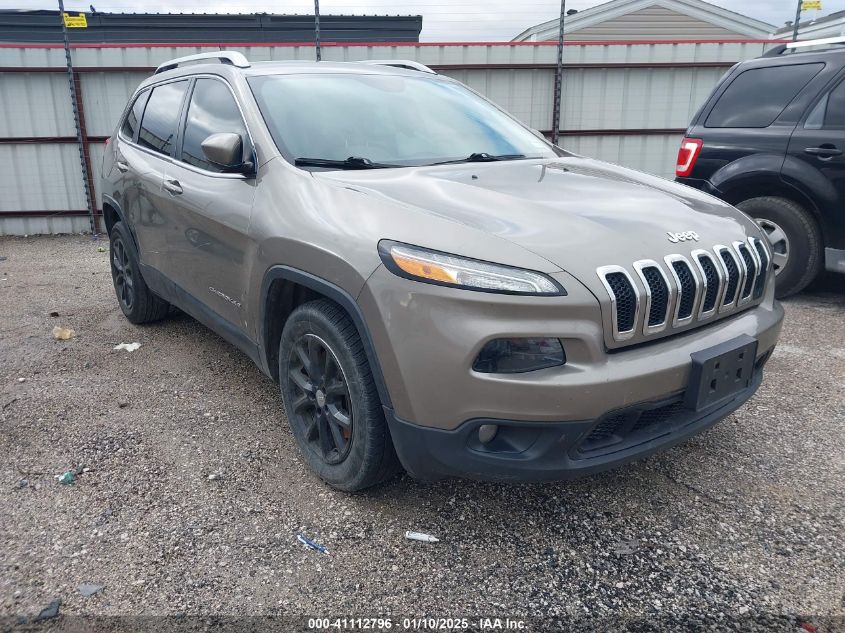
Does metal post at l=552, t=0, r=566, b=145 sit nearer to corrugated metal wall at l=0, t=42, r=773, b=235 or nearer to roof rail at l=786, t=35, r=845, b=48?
→ corrugated metal wall at l=0, t=42, r=773, b=235

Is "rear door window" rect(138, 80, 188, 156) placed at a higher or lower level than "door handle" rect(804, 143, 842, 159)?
higher

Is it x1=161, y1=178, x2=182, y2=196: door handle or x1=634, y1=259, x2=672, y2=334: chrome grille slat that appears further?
x1=161, y1=178, x2=182, y2=196: door handle

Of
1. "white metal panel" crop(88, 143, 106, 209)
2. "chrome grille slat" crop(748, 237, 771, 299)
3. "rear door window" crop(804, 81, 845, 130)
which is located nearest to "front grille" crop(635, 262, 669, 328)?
"chrome grille slat" crop(748, 237, 771, 299)

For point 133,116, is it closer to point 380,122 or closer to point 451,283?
point 380,122

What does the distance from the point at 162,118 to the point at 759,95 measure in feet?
14.9

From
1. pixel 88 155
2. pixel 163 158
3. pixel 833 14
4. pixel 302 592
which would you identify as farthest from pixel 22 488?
pixel 833 14

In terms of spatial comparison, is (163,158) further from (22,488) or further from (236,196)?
(22,488)

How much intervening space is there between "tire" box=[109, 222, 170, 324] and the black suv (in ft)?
14.4

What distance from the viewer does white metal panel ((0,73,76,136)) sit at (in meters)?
9.19

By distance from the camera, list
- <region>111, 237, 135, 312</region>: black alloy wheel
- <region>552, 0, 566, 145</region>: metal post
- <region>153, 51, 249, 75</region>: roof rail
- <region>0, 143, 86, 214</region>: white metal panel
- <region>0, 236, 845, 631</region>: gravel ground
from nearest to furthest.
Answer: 1. <region>0, 236, 845, 631</region>: gravel ground
2. <region>153, 51, 249, 75</region>: roof rail
3. <region>111, 237, 135, 312</region>: black alloy wheel
4. <region>0, 143, 86, 214</region>: white metal panel
5. <region>552, 0, 566, 145</region>: metal post

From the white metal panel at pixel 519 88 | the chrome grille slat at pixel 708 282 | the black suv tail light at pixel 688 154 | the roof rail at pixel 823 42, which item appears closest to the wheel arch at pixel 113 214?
the chrome grille slat at pixel 708 282

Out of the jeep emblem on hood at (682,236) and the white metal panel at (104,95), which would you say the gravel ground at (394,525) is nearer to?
the jeep emblem on hood at (682,236)

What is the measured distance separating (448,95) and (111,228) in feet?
9.44

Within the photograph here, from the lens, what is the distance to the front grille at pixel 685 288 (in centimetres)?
226
